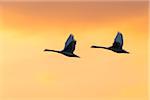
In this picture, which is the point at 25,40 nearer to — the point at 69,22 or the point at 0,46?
the point at 0,46

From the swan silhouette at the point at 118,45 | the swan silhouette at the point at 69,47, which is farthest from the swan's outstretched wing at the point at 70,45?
the swan silhouette at the point at 118,45

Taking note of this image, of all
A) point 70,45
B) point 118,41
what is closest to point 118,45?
point 118,41

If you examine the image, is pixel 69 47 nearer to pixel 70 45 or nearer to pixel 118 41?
pixel 70 45

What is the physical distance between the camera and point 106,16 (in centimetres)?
248

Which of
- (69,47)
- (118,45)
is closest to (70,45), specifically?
(69,47)

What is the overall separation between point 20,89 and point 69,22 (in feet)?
2.71

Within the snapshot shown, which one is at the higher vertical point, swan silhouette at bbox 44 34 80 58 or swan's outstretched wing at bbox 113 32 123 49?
swan's outstretched wing at bbox 113 32 123 49

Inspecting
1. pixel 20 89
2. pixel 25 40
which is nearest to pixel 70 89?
pixel 20 89

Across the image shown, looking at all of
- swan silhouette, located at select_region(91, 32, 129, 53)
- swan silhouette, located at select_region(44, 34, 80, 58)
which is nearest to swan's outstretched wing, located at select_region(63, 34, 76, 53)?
swan silhouette, located at select_region(44, 34, 80, 58)

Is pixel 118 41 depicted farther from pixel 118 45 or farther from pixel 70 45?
pixel 70 45

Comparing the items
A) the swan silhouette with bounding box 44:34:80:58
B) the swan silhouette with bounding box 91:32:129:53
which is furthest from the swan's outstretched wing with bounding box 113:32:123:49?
the swan silhouette with bounding box 44:34:80:58

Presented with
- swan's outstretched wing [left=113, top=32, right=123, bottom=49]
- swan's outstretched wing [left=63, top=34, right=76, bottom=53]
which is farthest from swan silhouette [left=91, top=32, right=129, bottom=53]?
swan's outstretched wing [left=63, top=34, right=76, bottom=53]

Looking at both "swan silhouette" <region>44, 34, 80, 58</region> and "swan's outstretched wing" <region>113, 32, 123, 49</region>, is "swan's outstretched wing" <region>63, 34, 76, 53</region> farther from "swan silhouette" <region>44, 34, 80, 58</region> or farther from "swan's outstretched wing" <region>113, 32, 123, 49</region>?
"swan's outstretched wing" <region>113, 32, 123, 49</region>

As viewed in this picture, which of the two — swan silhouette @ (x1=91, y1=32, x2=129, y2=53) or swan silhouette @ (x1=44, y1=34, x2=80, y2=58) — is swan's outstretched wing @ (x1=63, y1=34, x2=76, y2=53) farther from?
swan silhouette @ (x1=91, y1=32, x2=129, y2=53)
